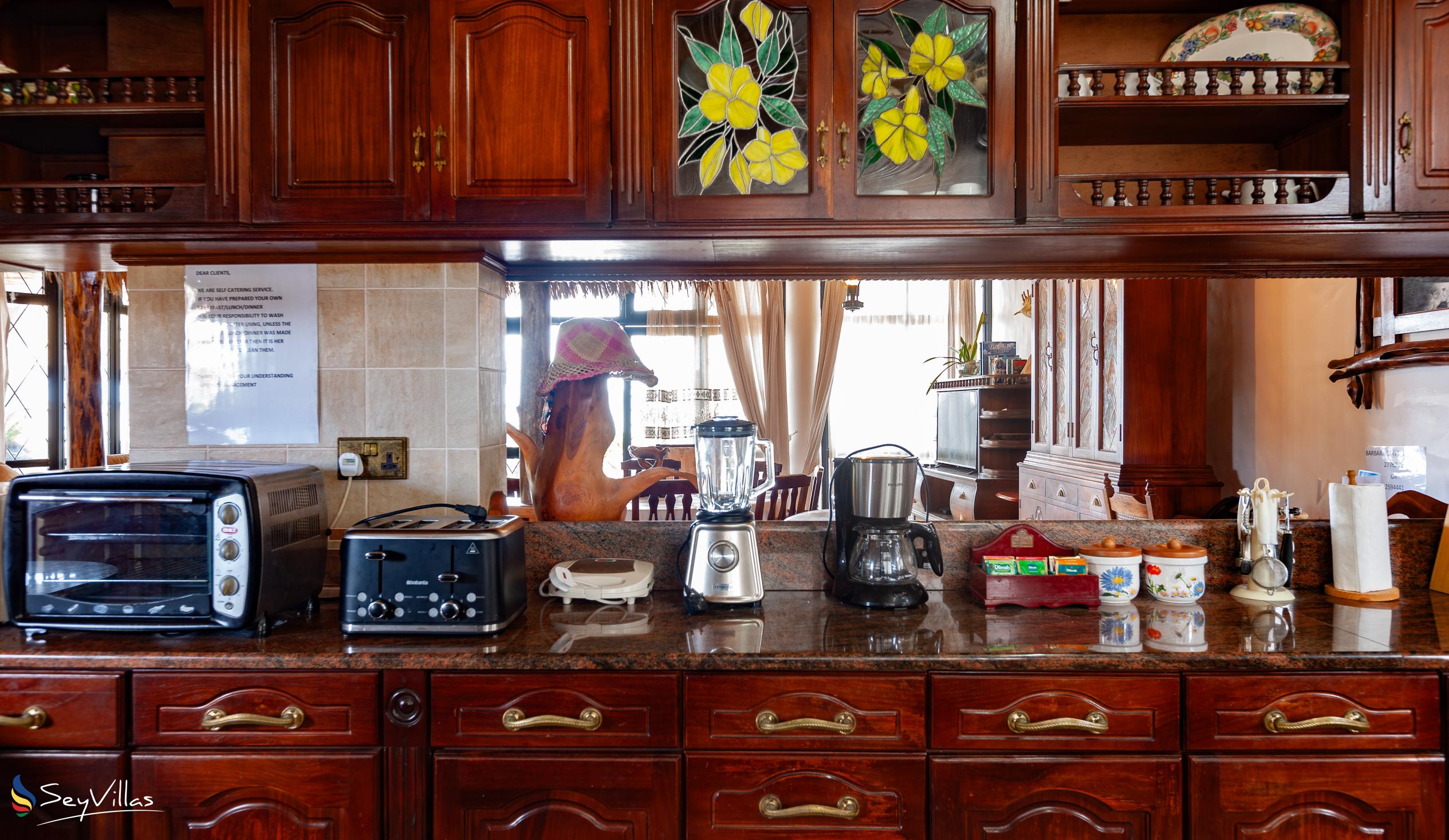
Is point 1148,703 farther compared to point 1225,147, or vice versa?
point 1225,147

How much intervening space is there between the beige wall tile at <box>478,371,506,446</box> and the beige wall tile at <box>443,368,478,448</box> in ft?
0.04

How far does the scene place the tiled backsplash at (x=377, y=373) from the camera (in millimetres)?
1878

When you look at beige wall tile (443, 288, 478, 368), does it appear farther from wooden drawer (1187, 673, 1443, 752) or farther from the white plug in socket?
wooden drawer (1187, 673, 1443, 752)

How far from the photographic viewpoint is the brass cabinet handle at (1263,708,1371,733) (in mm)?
1362

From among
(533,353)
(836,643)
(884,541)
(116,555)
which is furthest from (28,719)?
(884,541)

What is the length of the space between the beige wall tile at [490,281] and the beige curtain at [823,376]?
95 centimetres

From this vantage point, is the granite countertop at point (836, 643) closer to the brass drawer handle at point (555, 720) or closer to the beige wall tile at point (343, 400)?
the brass drawer handle at point (555, 720)

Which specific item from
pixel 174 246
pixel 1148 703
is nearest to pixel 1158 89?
pixel 1148 703

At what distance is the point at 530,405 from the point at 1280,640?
175cm

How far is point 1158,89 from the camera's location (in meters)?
1.64

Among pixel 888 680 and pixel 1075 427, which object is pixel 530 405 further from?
pixel 1075 427

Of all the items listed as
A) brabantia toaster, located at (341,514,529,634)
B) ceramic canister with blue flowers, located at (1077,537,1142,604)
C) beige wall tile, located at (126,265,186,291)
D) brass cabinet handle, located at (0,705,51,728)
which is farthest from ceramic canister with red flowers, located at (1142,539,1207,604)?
beige wall tile, located at (126,265,186,291)

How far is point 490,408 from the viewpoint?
6.43ft

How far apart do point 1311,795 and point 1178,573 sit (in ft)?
1.62
